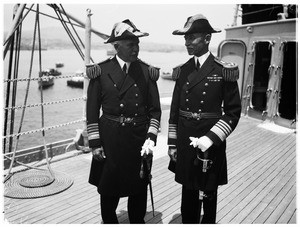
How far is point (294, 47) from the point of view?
28.0ft

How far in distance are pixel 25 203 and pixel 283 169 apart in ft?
12.2

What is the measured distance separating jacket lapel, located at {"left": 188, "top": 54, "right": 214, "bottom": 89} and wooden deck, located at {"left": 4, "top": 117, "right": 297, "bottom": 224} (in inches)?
59.9

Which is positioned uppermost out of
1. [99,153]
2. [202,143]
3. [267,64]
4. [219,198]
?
[267,64]

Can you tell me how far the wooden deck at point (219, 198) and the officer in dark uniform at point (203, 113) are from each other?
2.69 ft

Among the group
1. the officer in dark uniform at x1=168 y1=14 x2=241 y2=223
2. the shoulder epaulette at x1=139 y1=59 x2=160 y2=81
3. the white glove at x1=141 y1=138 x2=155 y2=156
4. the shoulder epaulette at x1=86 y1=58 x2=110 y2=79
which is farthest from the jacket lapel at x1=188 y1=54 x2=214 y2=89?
the shoulder epaulette at x1=86 y1=58 x2=110 y2=79

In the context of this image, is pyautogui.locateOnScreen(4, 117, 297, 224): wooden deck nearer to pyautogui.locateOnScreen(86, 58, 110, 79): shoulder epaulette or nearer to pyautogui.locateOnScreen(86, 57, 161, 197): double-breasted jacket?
pyautogui.locateOnScreen(86, 57, 161, 197): double-breasted jacket

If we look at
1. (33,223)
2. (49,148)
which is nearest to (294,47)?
(49,148)

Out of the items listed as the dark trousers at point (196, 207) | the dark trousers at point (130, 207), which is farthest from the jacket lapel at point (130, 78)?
the dark trousers at point (196, 207)

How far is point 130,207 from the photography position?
10.1ft

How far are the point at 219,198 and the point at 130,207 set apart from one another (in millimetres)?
1359

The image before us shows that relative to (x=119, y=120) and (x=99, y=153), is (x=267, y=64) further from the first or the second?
(x=99, y=153)

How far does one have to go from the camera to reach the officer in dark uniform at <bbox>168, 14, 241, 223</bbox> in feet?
8.71

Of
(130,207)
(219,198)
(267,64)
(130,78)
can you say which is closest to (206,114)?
(130,78)

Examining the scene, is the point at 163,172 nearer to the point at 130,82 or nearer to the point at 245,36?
the point at 130,82
